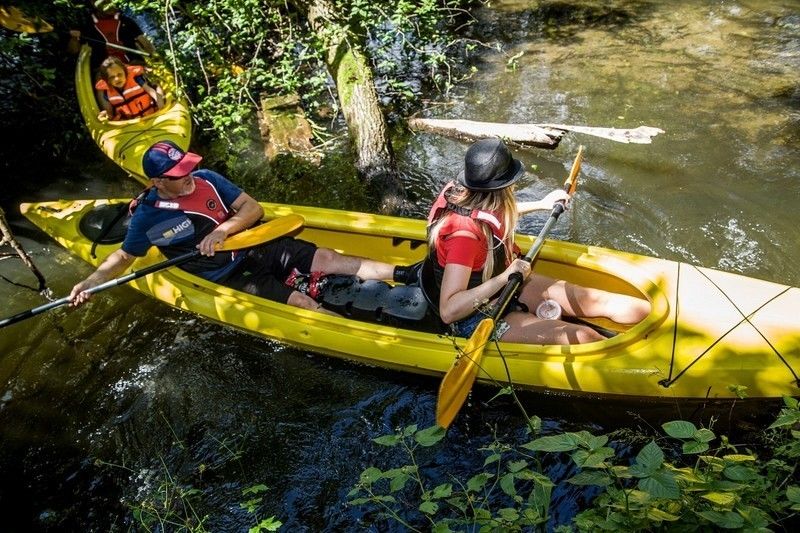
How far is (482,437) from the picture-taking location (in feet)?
10.4

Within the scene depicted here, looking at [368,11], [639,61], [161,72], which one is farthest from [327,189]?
[639,61]

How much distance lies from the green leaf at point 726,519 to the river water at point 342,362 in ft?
4.17

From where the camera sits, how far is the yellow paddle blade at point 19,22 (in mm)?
4844

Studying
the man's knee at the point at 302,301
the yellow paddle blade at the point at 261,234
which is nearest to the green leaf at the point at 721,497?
the man's knee at the point at 302,301

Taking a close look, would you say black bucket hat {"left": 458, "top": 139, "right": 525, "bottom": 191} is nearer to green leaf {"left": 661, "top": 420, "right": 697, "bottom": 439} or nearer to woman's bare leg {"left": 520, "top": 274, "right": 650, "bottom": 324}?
woman's bare leg {"left": 520, "top": 274, "right": 650, "bottom": 324}

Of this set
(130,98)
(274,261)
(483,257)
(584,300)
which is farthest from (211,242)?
(130,98)

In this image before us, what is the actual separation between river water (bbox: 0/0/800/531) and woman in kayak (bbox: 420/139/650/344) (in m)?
0.46

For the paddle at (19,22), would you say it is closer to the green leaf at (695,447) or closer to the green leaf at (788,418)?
the green leaf at (695,447)

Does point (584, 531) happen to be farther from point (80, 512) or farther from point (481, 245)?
point (80, 512)

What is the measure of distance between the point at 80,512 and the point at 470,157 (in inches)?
106

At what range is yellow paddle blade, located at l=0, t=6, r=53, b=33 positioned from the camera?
15.9ft

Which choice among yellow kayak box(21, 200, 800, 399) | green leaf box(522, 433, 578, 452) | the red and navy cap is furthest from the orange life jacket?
green leaf box(522, 433, 578, 452)

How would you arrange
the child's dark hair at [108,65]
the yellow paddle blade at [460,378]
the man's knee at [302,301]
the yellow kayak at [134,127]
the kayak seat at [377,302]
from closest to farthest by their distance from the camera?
1. the yellow paddle blade at [460,378]
2. the kayak seat at [377,302]
3. the man's knee at [302,301]
4. the yellow kayak at [134,127]
5. the child's dark hair at [108,65]

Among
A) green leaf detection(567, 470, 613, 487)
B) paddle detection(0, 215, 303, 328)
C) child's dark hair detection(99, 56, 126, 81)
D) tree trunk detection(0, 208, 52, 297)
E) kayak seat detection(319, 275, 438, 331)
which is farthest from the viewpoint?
child's dark hair detection(99, 56, 126, 81)
